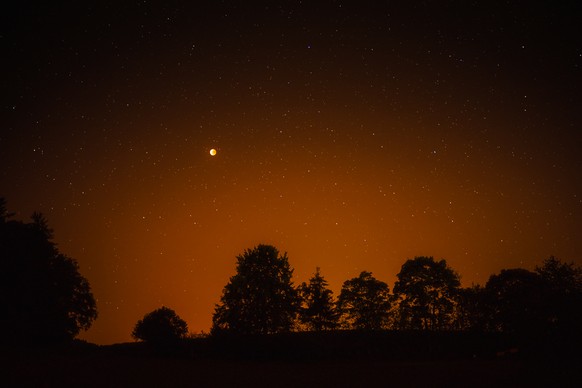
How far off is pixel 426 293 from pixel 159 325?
32.3 metres

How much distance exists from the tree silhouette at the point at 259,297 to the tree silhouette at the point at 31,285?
13.9 meters

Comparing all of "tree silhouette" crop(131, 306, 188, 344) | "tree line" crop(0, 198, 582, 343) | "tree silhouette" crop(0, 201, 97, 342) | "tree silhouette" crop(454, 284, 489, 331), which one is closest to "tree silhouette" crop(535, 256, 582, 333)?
"tree line" crop(0, 198, 582, 343)

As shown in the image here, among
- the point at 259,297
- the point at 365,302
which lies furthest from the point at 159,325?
the point at 365,302

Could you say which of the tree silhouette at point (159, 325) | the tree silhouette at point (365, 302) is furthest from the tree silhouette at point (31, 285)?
the tree silhouette at point (365, 302)

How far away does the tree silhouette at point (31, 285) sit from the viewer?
1094 inches

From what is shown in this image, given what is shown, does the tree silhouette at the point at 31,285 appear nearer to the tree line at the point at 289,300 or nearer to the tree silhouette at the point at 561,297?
the tree line at the point at 289,300

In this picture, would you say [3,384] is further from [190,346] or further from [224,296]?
[224,296]

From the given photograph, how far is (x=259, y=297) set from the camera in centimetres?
3906

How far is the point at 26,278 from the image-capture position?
1151 inches

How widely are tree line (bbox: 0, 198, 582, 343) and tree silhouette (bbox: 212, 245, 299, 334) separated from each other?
0.33 feet

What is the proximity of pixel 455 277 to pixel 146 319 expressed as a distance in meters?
37.2

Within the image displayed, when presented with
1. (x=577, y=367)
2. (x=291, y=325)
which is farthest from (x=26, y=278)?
(x=577, y=367)

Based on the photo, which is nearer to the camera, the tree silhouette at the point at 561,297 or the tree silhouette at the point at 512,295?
the tree silhouette at the point at 561,297

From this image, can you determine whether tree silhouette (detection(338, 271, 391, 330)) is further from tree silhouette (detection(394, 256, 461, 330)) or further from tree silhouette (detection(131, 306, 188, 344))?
tree silhouette (detection(131, 306, 188, 344))
